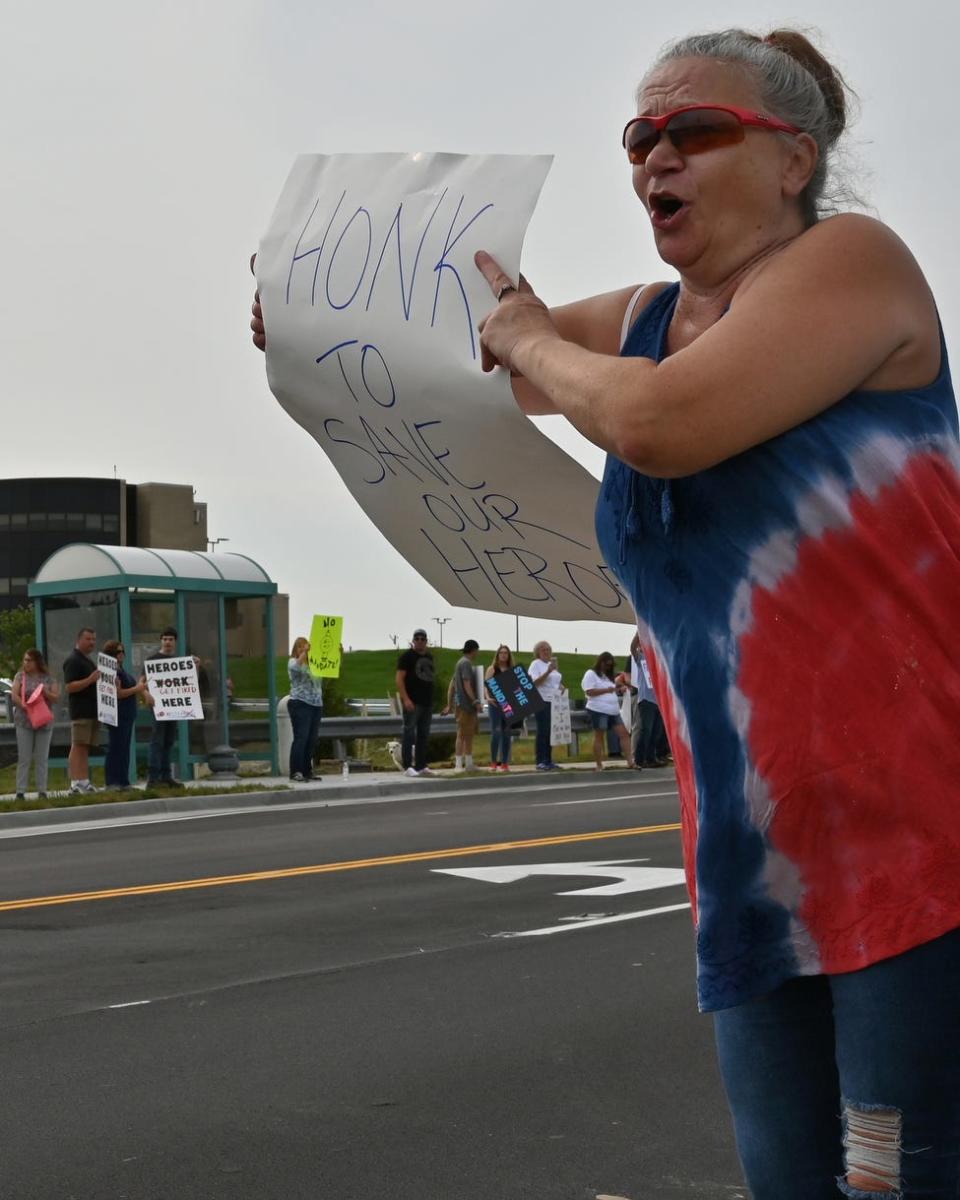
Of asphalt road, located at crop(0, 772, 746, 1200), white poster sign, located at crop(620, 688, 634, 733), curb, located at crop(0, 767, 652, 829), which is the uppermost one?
white poster sign, located at crop(620, 688, 634, 733)

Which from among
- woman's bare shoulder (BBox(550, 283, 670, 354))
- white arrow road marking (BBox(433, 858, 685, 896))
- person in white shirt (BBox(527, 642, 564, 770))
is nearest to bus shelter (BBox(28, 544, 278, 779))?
person in white shirt (BBox(527, 642, 564, 770))

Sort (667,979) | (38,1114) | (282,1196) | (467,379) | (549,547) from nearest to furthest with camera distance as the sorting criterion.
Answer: (467,379) < (549,547) < (282,1196) < (38,1114) < (667,979)

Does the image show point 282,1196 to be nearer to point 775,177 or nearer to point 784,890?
point 784,890

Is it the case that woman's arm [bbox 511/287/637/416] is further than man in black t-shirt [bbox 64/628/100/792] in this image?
No

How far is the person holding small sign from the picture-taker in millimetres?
18531

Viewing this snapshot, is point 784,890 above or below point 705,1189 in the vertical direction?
above

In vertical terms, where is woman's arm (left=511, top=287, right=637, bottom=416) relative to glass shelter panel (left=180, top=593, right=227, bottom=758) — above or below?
below

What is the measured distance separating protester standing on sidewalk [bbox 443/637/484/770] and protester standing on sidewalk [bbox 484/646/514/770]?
0.70 ft

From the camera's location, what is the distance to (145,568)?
21422 millimetres

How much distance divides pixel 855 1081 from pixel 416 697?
1878 centimetres

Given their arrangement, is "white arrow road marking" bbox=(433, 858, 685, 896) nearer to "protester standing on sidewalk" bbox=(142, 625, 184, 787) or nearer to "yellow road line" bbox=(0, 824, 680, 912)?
"yellow road line" bbox=(0, 824, 680, 912)

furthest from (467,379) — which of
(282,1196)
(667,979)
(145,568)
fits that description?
(145,568)

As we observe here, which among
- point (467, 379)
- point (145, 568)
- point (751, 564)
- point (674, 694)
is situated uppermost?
point (145, 568)

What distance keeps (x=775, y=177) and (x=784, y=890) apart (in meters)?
0.78
